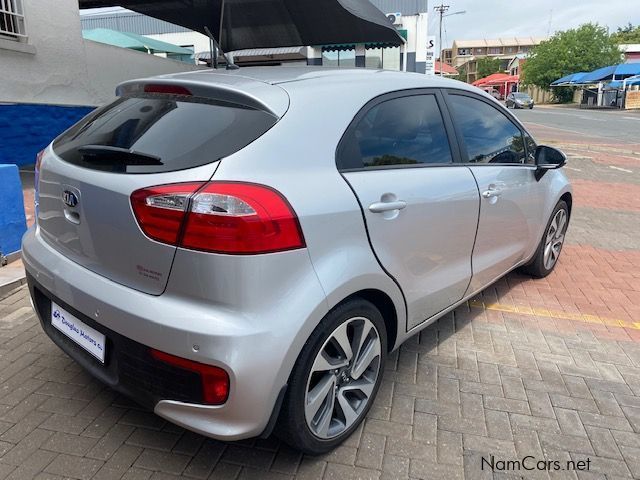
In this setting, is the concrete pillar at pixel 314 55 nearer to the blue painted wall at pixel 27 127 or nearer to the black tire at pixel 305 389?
the blue painted wall at pixel 27 127

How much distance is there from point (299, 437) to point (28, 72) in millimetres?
7575

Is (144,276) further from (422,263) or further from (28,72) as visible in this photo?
(28,72)

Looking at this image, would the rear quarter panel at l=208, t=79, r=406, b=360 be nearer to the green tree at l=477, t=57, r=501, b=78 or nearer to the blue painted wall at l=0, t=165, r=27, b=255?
the blue painted wall at l=0, t=165, r=27, b=255

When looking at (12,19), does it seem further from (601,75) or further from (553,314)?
(601,75)

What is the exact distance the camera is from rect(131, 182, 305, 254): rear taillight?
1.78 meters

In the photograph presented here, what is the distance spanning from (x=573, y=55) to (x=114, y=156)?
6712 cm

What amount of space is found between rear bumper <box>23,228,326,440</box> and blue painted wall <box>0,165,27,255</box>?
104 inches

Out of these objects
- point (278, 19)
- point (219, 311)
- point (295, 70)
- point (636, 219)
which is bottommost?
point (636, 219)

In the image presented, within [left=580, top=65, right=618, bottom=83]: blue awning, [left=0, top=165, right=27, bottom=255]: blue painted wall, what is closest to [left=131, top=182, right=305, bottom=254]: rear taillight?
[left=0, top=165, right=27, bottom=255]: blue painted wall

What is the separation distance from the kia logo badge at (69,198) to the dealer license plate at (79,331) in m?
0.48

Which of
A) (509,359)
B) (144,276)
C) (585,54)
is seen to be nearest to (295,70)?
(144,276)

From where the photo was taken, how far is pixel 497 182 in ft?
10.5

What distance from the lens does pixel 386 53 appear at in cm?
2494

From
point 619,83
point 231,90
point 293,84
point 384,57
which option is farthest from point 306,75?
point 619,83
